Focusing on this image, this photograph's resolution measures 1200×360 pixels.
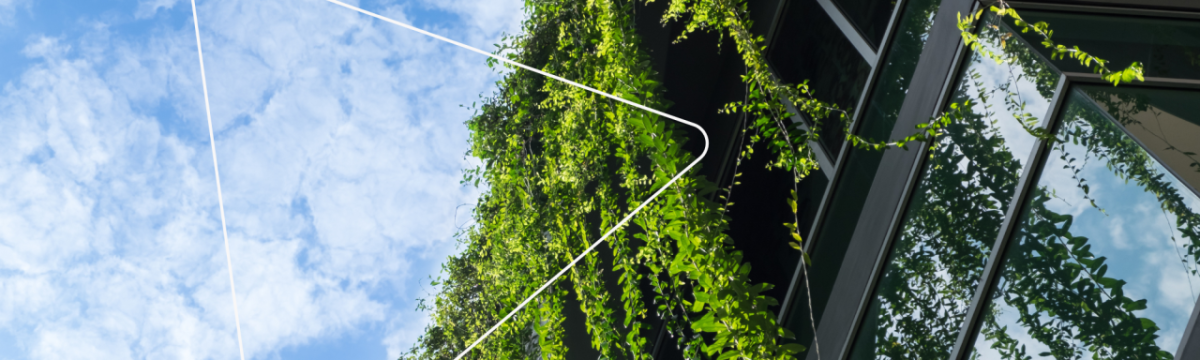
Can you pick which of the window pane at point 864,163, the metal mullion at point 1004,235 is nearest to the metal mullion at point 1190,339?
the metal mullion at point 1004,235

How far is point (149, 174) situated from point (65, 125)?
1.18ft

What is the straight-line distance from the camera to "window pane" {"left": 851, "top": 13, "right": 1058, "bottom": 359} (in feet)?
7.52

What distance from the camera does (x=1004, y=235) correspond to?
2.22m

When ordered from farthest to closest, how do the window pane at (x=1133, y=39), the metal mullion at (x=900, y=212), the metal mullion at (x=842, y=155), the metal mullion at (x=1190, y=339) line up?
the metal mullion at (x=842, y=155), the metal mullion at (x=900, y=212), the window pane at (x=1133, y=39), the metal mullion at (x=1190, y=339)

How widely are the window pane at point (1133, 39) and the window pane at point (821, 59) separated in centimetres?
97

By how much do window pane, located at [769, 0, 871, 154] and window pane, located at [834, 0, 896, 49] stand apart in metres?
0.13

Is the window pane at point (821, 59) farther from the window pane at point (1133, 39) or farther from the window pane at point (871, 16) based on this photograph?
the window pane at point (1133, 39)

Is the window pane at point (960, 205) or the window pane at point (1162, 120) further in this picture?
the window pane at point (960, 205)

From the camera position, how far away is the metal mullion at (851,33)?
3264 millimetres

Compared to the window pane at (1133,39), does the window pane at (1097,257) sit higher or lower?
lower

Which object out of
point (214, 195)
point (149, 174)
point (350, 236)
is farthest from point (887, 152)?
point (149, 174)

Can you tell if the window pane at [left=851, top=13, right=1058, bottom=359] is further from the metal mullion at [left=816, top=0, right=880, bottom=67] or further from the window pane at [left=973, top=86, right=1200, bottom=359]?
the metal mullion at [left=816, top=0, right=880, bottom=67]

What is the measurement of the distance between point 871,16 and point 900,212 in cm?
120

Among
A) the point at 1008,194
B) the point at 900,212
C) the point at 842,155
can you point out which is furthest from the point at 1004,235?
the point at 842,155
